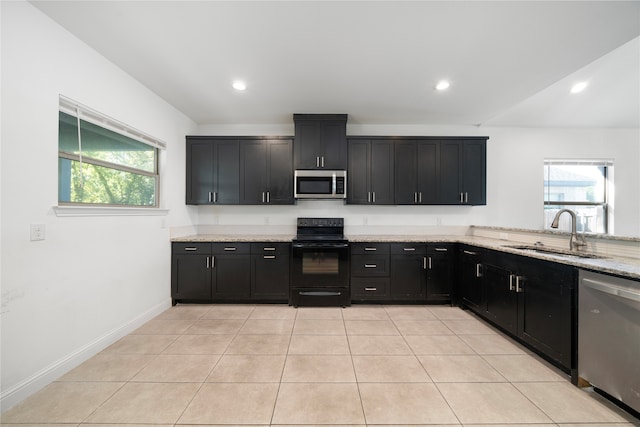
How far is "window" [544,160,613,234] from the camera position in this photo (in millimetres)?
4105

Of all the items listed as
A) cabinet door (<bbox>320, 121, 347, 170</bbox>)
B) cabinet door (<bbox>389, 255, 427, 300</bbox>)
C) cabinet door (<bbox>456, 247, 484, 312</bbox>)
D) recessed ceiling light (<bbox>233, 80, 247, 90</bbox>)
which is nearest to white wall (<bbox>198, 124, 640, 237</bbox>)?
cabinet door (<bbox>320, 121, 347, 170</bbox>)

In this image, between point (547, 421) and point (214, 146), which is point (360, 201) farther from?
point (547, 421)

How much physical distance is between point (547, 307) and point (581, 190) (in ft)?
11.5

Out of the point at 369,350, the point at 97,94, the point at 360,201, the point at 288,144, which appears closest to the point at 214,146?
the point at 288,144

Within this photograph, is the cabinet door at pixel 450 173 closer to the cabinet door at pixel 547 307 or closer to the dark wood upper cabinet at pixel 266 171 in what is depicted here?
the cabinet door at pixel 547 307

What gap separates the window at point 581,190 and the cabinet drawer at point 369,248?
303 centimetres

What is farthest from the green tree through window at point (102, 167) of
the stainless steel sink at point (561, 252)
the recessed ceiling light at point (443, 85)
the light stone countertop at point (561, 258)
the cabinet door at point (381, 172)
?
the stainless steel sink at point (561, 252)

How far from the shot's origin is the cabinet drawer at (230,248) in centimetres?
333

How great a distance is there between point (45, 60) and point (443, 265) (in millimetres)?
4393

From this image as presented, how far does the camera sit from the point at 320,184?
3.59m

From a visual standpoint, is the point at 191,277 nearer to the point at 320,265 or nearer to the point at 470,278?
the point at 320,265

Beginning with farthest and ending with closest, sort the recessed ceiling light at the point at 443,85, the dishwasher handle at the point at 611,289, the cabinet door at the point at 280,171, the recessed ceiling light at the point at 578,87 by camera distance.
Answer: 1. the cabinet door at the point at 280,171
2. the recessed ceiling light at the point at 578,87
3. the recessed ceiling light at the point at 443,85
4. the dishwasher handle at the point at 611,289

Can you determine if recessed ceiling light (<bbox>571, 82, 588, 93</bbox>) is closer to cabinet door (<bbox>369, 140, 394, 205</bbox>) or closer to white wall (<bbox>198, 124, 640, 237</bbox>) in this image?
white wall (<bbox>198, 124, 640, 237</bbox>)

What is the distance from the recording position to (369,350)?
2252 mm
